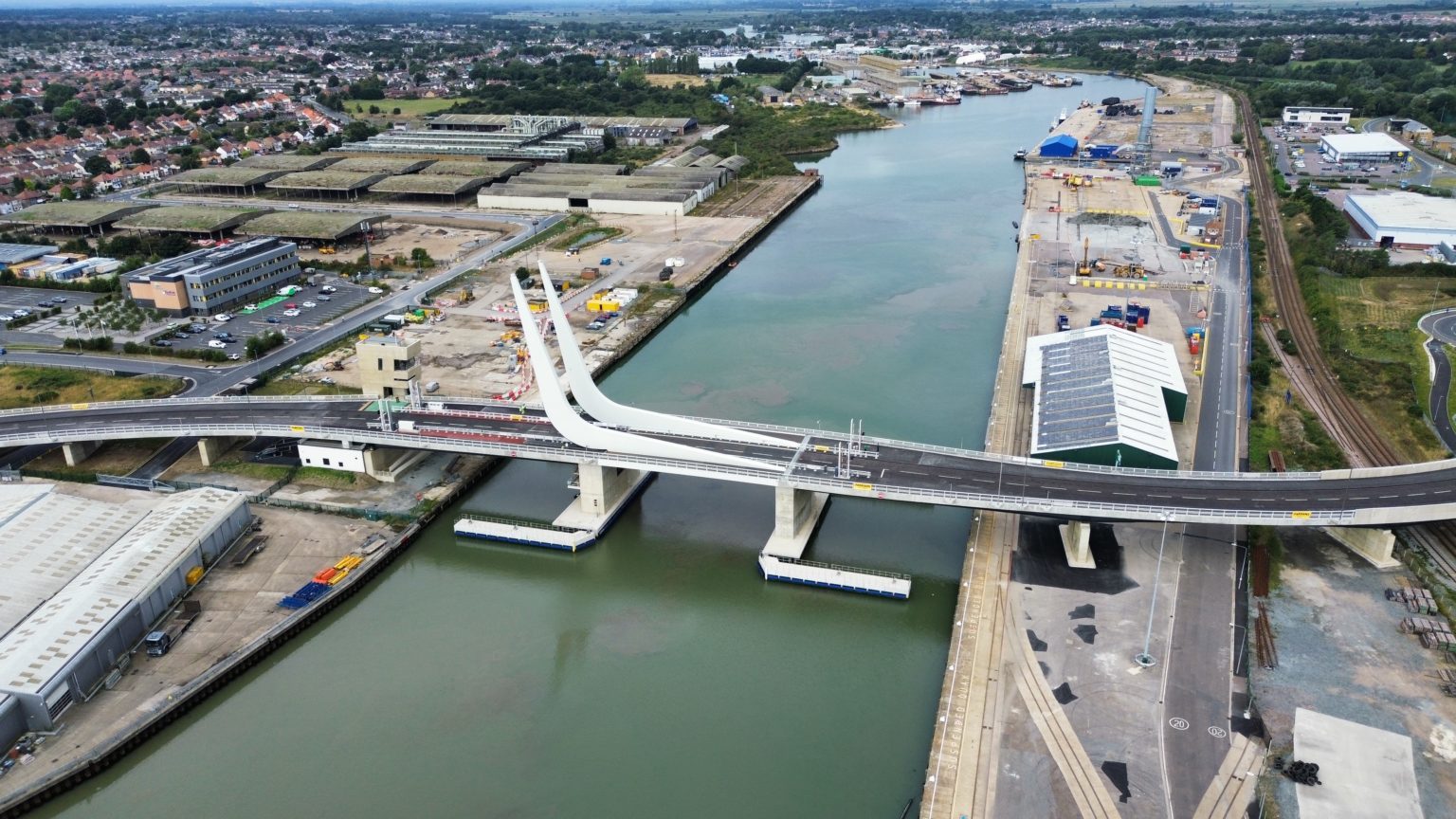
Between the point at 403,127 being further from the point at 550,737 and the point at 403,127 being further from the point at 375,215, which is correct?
the point at 550,737

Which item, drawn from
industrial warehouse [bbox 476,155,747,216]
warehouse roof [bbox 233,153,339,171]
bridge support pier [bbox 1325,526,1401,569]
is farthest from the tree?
bridge support pier [bbox 1325,526,1401,569]

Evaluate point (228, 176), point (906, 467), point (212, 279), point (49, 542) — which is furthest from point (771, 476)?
point (228, 176)

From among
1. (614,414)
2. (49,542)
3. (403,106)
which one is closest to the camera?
(49,542)

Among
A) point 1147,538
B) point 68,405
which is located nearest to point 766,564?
point 1147,538

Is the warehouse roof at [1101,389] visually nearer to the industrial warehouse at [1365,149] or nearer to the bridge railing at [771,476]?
the bridge railing at [771,476]

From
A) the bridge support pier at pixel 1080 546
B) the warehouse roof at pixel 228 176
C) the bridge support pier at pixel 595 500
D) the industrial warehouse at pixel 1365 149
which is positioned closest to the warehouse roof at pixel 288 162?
the warehouse roof at pixel 228 176

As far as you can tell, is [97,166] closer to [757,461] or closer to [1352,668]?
[757,461]

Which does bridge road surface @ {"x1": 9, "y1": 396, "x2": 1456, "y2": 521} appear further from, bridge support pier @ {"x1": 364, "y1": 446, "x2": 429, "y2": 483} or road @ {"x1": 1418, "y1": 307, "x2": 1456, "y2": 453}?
road @ {"x1": 1418, "y1": 307, "x2": 1456, "y2": 453}
